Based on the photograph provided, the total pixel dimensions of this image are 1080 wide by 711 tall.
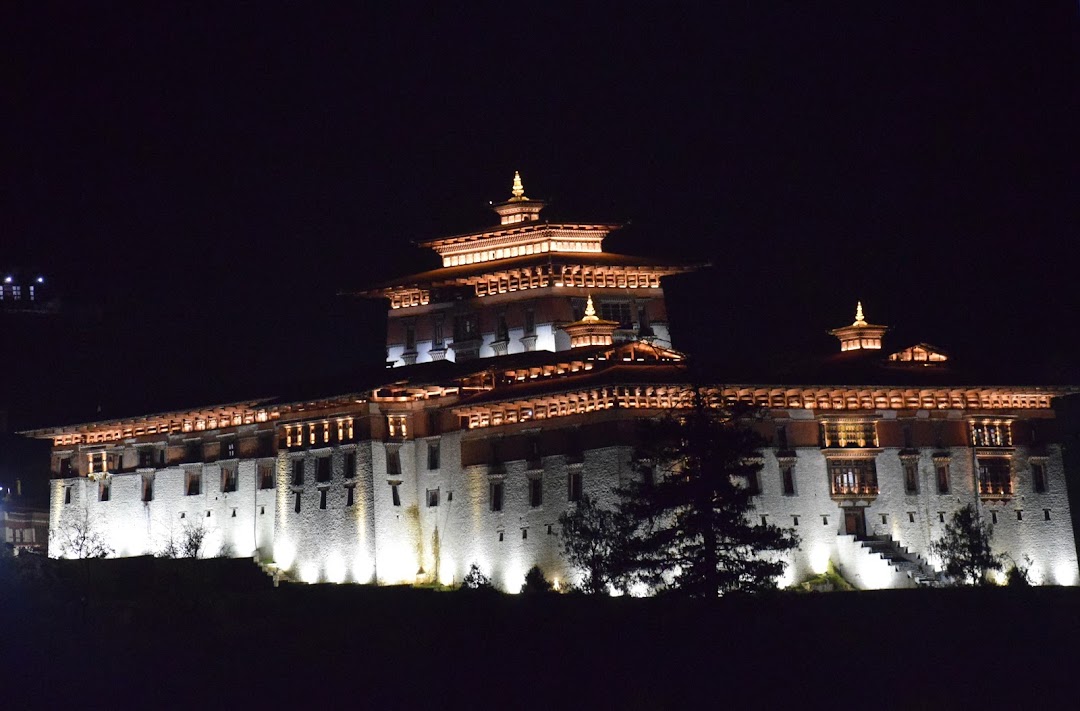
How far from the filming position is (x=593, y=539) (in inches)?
3155

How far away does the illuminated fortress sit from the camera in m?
84.6

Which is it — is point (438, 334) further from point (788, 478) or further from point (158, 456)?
point (788, 478)

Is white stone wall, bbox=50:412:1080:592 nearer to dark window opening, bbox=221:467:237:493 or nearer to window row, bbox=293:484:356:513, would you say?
window row, bbox=293:484:356:513

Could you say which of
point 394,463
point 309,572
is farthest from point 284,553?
point 394,463

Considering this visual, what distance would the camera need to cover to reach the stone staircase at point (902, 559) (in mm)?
83875

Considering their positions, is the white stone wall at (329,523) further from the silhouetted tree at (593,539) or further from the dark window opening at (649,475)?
the dark window opening at (649,475)

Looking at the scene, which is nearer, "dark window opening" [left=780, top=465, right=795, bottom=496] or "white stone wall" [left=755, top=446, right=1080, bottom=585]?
"white stone wall" [left=755, top=446, right=1080, bottom=585]

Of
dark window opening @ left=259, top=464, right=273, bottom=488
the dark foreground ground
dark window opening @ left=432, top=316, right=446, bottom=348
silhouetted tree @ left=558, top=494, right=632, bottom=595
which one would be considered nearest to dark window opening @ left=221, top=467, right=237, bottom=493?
dark window opening @ left=259, top=464, right=273, bottom=488

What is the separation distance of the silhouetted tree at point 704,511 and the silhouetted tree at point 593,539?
13.0 ft

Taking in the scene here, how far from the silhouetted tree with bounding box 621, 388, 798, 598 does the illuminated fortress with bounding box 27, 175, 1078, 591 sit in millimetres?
9969

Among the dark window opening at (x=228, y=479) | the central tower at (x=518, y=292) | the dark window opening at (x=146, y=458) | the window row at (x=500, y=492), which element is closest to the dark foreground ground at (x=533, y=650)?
the window row at (x=500, y=492)

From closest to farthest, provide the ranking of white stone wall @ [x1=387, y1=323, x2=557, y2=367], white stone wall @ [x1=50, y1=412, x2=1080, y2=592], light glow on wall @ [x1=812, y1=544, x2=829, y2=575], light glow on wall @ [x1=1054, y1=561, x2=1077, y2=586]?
light glow on wall @ [x1=812, y1=544, x2=829, y2=575] < white stone wall @ [x1=50, y1=412, x2=1080, y2=592] < light glow on wall @ [x1=1054, y1=561, x2=1077, y2=586] < white stone wall @ [x1=387, y1=323, x2=557, y2=367]

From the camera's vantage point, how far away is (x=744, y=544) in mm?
70375

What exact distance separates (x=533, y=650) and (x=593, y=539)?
12.5 metres
